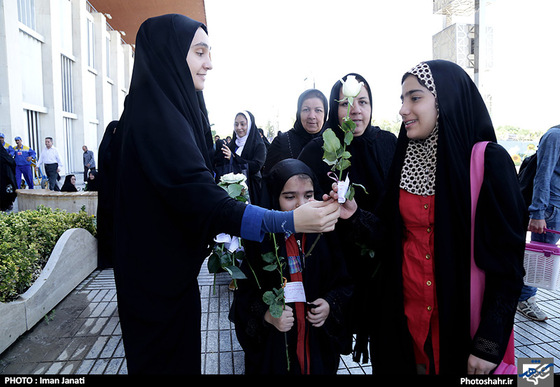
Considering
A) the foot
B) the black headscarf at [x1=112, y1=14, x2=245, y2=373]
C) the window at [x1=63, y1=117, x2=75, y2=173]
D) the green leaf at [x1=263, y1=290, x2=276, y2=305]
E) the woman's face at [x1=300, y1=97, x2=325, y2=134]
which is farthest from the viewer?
the window at [x1=63, y1=117, x2=75, y2=173]

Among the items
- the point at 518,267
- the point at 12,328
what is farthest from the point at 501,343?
the point at 12,328

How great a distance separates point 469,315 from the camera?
60.6 inches

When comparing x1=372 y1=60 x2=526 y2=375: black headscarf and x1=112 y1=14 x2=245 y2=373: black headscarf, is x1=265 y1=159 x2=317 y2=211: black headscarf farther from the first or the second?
x1=372 y1=60 x2=526 y2=375: black headscarf

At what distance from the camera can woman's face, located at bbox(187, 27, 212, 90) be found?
5.00 feet

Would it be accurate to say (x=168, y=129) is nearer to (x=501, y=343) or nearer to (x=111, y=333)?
(x=501, y=343)

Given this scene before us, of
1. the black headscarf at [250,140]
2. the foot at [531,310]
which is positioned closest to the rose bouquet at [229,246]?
the foot at [531,310]

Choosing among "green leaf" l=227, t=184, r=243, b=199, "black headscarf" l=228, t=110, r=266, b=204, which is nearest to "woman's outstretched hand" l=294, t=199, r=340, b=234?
"green leaf" l=227, t=184, r=243, b=199

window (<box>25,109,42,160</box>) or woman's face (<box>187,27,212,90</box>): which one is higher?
window (<box>25,109,42,160</box>)

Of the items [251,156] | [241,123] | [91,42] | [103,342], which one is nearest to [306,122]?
[251,156]

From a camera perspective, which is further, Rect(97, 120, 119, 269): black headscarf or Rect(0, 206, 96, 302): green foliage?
Rect(97, 120, 119, 269): black headscarf

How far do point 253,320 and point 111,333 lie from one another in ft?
6.19

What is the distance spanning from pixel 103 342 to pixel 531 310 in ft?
13.1

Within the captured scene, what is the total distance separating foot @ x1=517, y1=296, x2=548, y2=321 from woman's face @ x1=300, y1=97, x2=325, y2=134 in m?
2.76

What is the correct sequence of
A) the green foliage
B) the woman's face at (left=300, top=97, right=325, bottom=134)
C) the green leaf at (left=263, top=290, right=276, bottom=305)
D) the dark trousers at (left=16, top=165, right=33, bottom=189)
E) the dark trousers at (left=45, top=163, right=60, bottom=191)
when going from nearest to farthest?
the green leaf at (left=263, top=290, right=276, bottom=305)
the green foliage
the woman's face at (left=300, top=97, right=325, bottom=134)
the dark trousers at (left=16, top=165, right=33, bottom=189)
the dark trousers at (left=45, top=163, right=60, bottom=191)
